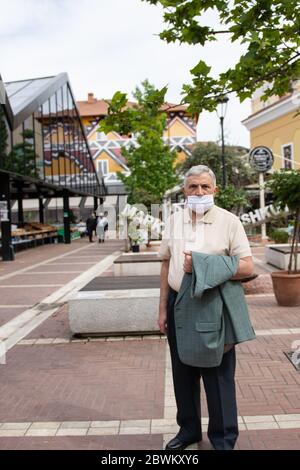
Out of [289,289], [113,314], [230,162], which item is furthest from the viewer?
[230,162]

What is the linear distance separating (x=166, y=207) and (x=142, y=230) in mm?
6233

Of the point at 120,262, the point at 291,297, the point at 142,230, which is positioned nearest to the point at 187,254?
the point at 291,297

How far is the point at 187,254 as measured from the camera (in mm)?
2979

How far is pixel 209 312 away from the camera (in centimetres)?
295

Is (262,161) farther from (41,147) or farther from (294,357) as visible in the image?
(294,357)

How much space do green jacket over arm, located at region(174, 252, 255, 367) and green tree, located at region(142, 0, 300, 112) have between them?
2.70 meters

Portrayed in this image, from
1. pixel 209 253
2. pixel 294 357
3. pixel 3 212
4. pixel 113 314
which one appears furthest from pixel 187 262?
pixel 3 212

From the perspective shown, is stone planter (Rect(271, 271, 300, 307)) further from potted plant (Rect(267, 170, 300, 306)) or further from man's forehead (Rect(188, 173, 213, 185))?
man's forehead (Rect(188, 173, 213, 185))

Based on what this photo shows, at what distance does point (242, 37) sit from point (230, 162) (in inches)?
969

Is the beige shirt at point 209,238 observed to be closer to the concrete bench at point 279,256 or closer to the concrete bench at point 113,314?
the concrete bench at point 113,314

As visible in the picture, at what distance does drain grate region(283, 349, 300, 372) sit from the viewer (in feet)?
16.9

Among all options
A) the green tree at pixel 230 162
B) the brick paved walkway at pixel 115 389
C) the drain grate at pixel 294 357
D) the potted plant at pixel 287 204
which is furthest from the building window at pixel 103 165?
the drain grate at pixel 294 357

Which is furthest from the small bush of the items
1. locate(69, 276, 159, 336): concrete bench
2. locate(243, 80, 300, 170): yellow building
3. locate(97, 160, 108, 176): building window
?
locate(97, 160, 108, 176): building window

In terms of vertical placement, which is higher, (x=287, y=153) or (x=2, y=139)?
(x=287, y=153)
